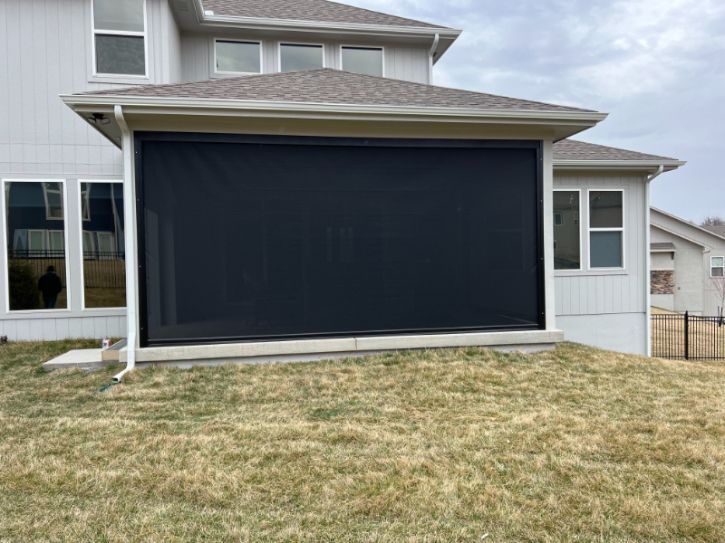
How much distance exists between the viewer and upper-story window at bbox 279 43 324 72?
10852 mm

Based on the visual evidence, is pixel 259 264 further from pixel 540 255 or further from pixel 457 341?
pixel 540 255

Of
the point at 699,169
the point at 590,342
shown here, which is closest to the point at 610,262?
the point at 590,342

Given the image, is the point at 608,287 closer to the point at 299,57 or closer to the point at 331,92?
the point at 331,92

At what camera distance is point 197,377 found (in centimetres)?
554

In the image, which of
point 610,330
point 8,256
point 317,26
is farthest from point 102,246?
point 610,330

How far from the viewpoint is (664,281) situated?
23531mm

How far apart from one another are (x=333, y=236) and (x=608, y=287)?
19.7ft

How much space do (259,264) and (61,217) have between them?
4.16 m

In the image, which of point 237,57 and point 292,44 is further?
point 292,44

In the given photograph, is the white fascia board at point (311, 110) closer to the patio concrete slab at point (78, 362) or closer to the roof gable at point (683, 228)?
the patio concrete slab at point (78, 362)

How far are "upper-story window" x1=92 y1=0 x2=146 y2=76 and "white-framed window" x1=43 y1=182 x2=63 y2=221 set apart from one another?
201cm

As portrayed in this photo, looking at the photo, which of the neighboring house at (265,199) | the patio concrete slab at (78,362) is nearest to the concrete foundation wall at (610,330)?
the neighboring house at (265,199)

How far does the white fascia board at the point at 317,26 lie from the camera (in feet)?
32.7

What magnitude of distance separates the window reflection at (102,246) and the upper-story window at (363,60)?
5858 millimetres
